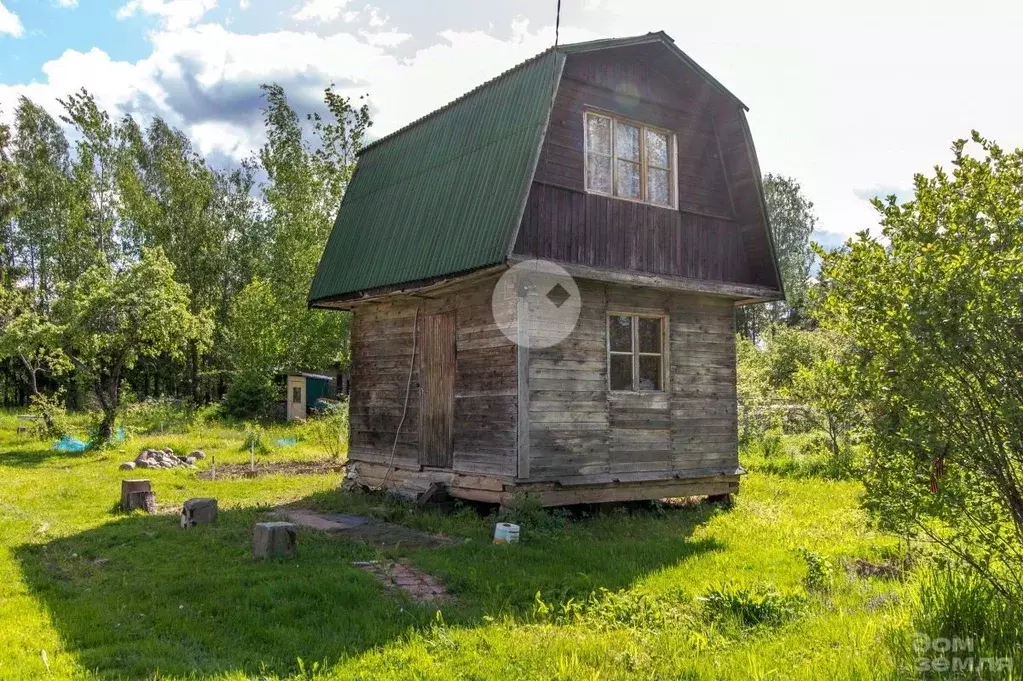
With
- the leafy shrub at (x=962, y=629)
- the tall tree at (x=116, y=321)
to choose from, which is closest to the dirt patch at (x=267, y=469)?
the tall tree at (x=116, y=321)

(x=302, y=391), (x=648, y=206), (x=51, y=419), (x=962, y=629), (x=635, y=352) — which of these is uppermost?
(x=648, y=206)

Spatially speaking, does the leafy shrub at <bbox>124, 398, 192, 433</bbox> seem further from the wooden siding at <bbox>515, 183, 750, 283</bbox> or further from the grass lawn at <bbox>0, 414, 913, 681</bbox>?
the wooden siding at <bbox>515, 183, 750, 283</bbox>

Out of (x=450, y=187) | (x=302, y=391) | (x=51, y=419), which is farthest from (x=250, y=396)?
(x=450, y=187)

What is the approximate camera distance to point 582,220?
1045cm

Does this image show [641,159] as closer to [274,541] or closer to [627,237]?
[627,237]

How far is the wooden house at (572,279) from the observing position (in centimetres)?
1007

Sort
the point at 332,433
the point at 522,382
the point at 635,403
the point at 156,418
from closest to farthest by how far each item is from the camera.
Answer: the point at 522,382, the point at 635,403, the point at 332,433, the point at 156,418

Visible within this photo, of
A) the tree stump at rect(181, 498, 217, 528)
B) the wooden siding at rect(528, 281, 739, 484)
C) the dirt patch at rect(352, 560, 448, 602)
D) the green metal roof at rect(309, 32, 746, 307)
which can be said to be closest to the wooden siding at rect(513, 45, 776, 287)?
the green metal roof at rect(309, 32, 746, 307)

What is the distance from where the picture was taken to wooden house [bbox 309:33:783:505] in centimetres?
1007

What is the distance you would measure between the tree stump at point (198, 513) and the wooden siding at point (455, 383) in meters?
3.27

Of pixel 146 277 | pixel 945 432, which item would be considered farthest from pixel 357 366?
pixel 945 432

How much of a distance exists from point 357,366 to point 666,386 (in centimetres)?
584

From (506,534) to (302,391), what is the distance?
24.9 metres

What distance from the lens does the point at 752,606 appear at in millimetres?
5926
